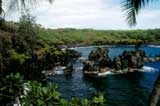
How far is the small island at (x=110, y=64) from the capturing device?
108250 millimetres

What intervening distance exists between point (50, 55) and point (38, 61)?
9117 millimetres

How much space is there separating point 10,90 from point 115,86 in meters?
66.6

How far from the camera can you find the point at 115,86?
292 feet

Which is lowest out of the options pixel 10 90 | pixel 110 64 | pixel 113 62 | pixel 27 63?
pixel 110 64

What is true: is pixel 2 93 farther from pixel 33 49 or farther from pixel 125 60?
pixel 125 60

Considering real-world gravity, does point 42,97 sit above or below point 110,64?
above

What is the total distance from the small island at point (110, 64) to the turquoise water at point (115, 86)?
2.87 m

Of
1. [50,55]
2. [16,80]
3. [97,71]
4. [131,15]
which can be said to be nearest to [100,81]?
[97,71]

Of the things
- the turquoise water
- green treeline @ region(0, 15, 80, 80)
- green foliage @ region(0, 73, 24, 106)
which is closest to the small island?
the turquoise water

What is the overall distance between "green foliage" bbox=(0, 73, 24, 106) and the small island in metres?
82.0

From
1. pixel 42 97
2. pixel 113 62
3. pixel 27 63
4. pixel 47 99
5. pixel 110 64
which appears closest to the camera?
pixel 47 99

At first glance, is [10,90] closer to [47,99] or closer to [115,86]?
[47,99]

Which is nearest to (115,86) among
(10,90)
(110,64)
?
(110,64)

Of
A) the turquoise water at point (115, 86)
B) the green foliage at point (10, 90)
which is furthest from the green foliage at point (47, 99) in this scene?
the turquoise water at point (115, 86)
